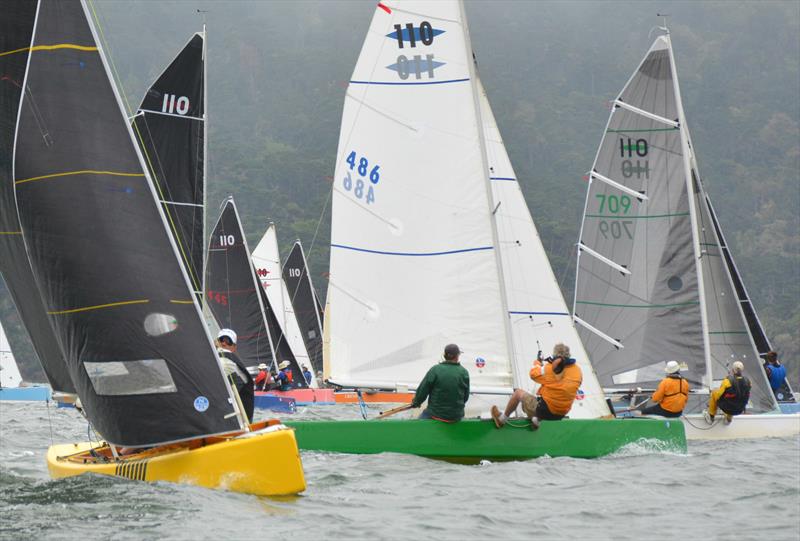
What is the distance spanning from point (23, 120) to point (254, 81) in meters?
111

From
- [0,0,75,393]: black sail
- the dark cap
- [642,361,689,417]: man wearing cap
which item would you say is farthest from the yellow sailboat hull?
[642,361,689,417]: man wearing cap

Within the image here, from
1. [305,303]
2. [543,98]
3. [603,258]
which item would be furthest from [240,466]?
[543,98]

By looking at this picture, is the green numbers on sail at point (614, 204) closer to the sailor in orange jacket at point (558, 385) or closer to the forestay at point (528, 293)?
the forestay at point (528, 293)

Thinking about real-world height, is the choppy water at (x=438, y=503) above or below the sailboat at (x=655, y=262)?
below

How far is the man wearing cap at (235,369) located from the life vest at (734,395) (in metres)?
6.75

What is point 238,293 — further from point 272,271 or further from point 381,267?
point 381,267

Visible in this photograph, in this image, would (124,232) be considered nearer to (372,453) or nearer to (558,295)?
(372,453)

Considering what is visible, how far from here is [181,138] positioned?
52.5ft

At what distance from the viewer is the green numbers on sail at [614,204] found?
18500mm

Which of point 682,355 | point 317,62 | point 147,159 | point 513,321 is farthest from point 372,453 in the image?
point 317,62

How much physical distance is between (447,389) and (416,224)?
6.74 feet

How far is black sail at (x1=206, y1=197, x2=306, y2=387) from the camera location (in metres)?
25.4

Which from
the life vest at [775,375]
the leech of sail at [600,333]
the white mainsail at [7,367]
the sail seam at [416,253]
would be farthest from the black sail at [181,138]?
the white mainsail at [7,367]

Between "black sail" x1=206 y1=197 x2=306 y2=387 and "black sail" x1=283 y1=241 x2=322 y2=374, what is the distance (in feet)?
28.0
